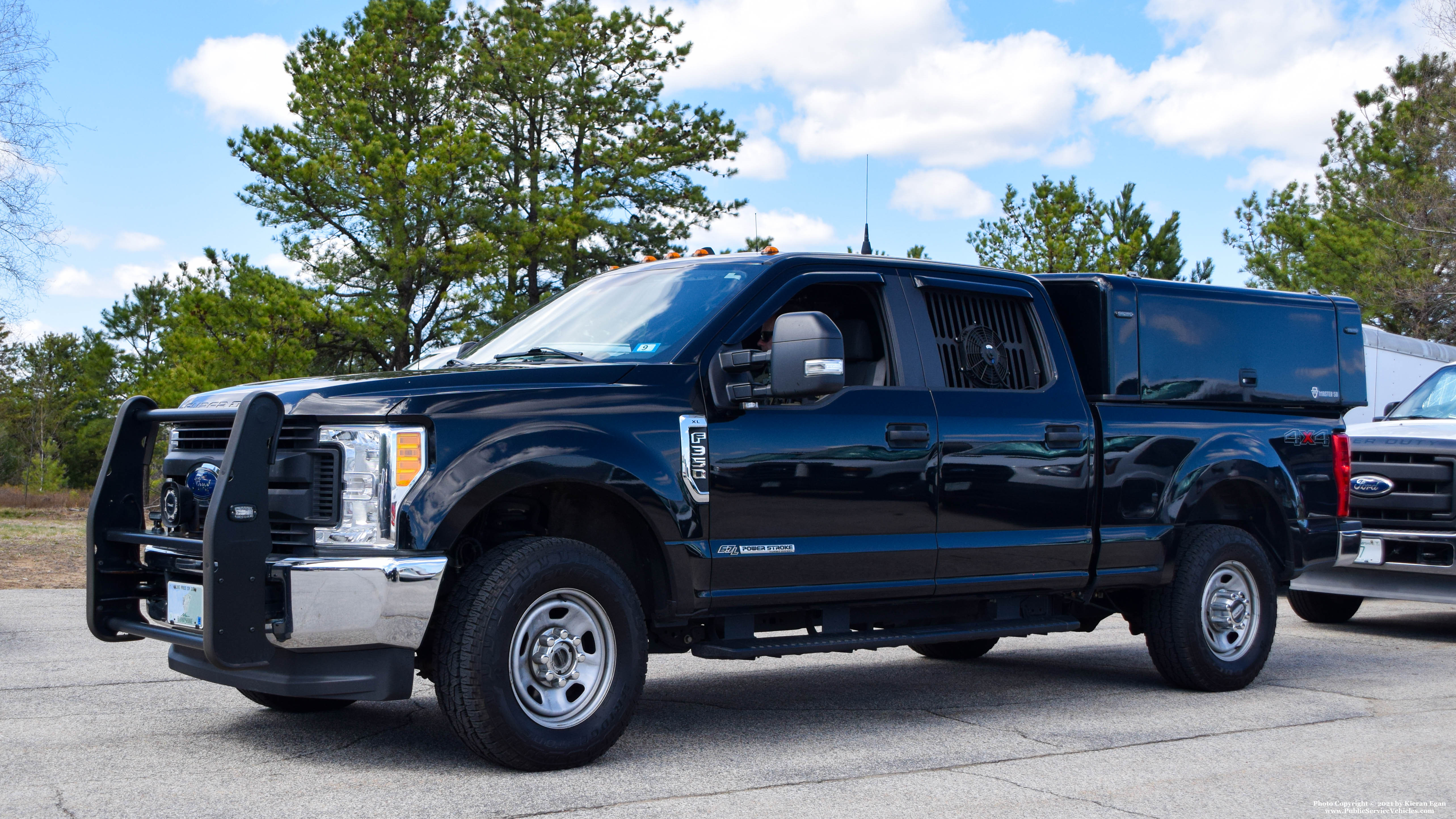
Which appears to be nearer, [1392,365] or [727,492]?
[727,492]

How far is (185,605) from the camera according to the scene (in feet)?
15.5

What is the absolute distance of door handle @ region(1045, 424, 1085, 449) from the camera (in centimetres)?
639

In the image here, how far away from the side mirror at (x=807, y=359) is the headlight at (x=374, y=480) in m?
1.40

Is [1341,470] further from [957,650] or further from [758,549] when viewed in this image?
[758,549]

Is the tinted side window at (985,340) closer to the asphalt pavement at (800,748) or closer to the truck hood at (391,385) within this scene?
the asphalt pavement at (800,748)

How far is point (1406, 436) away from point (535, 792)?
7.84 metres

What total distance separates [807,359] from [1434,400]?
25.7ft

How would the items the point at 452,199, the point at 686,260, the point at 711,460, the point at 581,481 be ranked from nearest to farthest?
the point at 581,481, the point at 711,460, the point at 686,260, the point at 452,199

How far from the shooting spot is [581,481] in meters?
4.91

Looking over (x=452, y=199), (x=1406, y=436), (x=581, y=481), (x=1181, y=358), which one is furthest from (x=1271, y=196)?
(x=581, y=481)

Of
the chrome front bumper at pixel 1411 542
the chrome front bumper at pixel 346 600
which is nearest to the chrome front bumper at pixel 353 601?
the chrome front bumper at pixel 346 600

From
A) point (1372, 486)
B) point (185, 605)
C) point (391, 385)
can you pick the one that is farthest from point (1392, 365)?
point (185, 605)

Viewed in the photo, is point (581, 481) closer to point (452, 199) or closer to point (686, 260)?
point (686, 260)

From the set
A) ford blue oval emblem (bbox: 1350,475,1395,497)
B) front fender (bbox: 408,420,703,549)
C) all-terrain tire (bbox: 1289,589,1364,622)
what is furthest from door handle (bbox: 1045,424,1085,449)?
all-terrain tire (bbox: 1289,589,1364,622)
